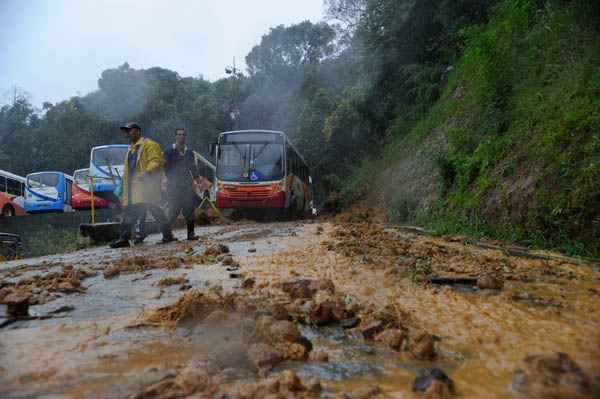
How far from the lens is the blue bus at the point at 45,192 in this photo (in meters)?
21.2

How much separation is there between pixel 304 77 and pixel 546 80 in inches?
1188

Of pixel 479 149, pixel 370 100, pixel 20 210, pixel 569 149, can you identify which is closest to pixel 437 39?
pixel 370 100

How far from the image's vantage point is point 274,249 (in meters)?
5.52

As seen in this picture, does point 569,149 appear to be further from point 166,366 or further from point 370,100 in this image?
point 370,100

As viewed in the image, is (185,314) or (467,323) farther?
(185,314)

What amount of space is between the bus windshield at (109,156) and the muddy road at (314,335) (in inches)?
622

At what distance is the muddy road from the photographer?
1.42 m

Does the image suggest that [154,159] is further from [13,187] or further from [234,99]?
[234,99]

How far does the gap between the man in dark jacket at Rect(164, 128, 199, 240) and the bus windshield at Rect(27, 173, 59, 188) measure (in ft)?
55.1

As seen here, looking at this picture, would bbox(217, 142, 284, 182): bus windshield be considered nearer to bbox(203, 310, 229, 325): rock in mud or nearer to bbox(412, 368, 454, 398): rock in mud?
bbox(203, 310, 229, 325): rock in mud

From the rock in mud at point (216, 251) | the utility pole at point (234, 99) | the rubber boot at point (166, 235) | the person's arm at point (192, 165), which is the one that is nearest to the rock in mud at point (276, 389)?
the rock in mud at point (216, 251)

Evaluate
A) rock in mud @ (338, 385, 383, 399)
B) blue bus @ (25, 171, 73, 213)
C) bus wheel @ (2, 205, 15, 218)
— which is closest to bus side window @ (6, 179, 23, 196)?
blue bus @ (25, 171, 73, 213)

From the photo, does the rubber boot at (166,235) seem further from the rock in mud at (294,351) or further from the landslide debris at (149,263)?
the rock in mud at (294,351)

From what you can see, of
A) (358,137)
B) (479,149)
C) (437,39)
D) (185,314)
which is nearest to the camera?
(185,314)
